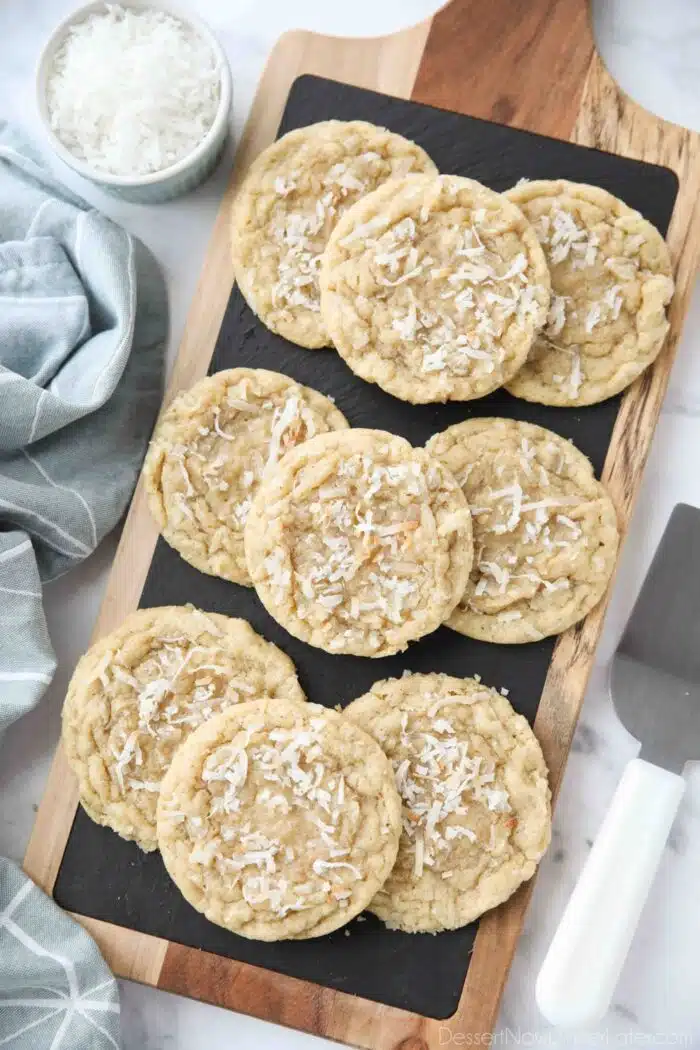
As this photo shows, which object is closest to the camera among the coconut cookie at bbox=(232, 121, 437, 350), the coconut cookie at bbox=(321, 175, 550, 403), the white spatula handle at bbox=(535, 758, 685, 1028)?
the white spatula handle at bbox=(535, 758, 685, 1028)

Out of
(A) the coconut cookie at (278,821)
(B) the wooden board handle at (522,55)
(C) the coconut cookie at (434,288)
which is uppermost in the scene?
(B) the wooden board handle at (522,55)

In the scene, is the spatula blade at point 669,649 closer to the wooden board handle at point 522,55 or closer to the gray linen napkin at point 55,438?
the wooden board handle at point 522,55

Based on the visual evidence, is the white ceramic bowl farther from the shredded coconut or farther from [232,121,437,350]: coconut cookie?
[232,121,437,350]: coconut cookie

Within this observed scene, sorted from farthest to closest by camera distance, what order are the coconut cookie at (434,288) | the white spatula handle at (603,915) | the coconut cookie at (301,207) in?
the coconut cookie at (301,207)
the coconut cookie at (434,288)
the white spatula handle at (603,915)

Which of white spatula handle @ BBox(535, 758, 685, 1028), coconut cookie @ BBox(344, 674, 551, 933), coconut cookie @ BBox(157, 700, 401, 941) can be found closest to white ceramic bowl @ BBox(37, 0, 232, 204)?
coconut cookie @ BBox(157, 700, 401, 941)

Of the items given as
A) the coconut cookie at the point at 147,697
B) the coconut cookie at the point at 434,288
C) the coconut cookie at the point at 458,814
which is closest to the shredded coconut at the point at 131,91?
the coconut cookie at the point at 434,288

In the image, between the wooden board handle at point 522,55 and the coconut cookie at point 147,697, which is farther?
the wooden board handle at point 522,55
